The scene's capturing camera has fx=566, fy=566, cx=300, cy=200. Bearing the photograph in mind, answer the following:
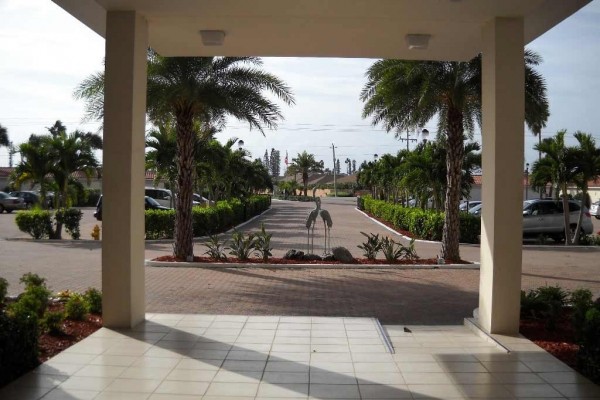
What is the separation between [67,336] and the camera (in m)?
6.09

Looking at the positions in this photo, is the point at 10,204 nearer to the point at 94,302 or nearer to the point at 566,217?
the point at 566,217

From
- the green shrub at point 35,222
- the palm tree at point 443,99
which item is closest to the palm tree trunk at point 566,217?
the palm tree at point 443,99

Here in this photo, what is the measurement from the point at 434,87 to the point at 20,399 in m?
11.2

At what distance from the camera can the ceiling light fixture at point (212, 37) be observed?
23.8 ft

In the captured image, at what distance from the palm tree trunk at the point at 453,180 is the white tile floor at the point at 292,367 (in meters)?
7.42

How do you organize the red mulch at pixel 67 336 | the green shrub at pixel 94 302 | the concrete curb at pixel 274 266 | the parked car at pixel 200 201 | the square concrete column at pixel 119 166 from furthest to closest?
the parked car at pixel 200 201 → the concrete curb at pixel 274 266 → the green shrub at pixel 94 302 → the square concrete column at pixel 119 166 → the red mulch at pixel 67 336

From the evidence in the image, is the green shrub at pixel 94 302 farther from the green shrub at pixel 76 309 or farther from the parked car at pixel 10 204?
the parked car at pixel 10 204

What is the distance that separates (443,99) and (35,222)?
1430cm

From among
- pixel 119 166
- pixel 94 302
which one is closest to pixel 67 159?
pixel 94 302

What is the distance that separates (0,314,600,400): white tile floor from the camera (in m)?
4.58

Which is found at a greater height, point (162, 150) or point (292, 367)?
point (162, 150)

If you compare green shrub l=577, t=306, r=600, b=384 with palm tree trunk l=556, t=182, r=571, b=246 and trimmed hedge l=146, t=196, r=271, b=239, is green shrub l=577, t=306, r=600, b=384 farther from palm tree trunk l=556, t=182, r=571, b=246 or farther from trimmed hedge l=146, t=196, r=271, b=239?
palm tree trunk l=556, t=182, r=571, b=246

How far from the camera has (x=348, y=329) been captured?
6785 mm

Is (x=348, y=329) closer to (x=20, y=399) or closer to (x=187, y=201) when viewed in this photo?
(x=20, y=399)
